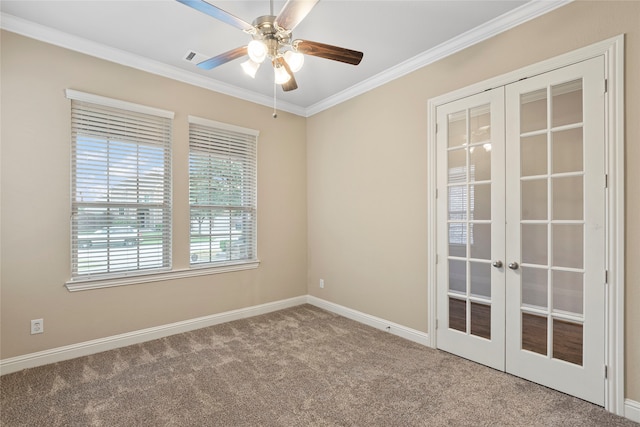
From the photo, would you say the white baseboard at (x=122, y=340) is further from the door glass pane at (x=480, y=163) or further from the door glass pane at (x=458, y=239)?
the door glass pane at (x=480, y=163)

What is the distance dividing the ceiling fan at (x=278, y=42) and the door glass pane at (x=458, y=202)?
1.53 meters

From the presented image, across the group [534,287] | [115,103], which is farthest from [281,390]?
[115,103]

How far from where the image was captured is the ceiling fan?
5.59 feet

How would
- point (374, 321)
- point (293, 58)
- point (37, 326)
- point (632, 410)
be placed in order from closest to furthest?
point (632, 410), point (293, 58), point (37, 326), point (374, 321)

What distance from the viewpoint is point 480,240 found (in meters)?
2.73

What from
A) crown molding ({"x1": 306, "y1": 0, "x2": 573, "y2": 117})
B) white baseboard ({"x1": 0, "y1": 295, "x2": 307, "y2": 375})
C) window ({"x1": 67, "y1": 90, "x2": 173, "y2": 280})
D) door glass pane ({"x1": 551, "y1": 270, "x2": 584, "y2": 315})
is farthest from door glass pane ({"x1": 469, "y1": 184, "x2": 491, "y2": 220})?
window ({"x1": 67, "y1": 90, "x2": 173, "y2": 280})

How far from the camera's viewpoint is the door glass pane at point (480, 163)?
105 inches

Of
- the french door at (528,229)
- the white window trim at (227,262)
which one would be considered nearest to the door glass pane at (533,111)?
the french door at (528,229)

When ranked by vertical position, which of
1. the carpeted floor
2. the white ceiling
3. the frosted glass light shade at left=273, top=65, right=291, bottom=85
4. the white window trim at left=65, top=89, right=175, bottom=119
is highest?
the white ceiling

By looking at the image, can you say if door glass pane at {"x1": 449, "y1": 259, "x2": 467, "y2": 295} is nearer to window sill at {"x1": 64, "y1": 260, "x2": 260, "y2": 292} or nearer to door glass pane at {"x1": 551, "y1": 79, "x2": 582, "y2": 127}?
door glass pane at {"x1": 551, "y1": 79, "x2": 582, "y2": 127}

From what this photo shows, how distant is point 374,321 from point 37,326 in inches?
129

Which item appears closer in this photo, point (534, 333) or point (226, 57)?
point (226, 57)

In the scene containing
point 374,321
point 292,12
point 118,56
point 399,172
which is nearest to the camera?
point 292,12

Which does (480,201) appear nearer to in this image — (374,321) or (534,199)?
(534,199)
